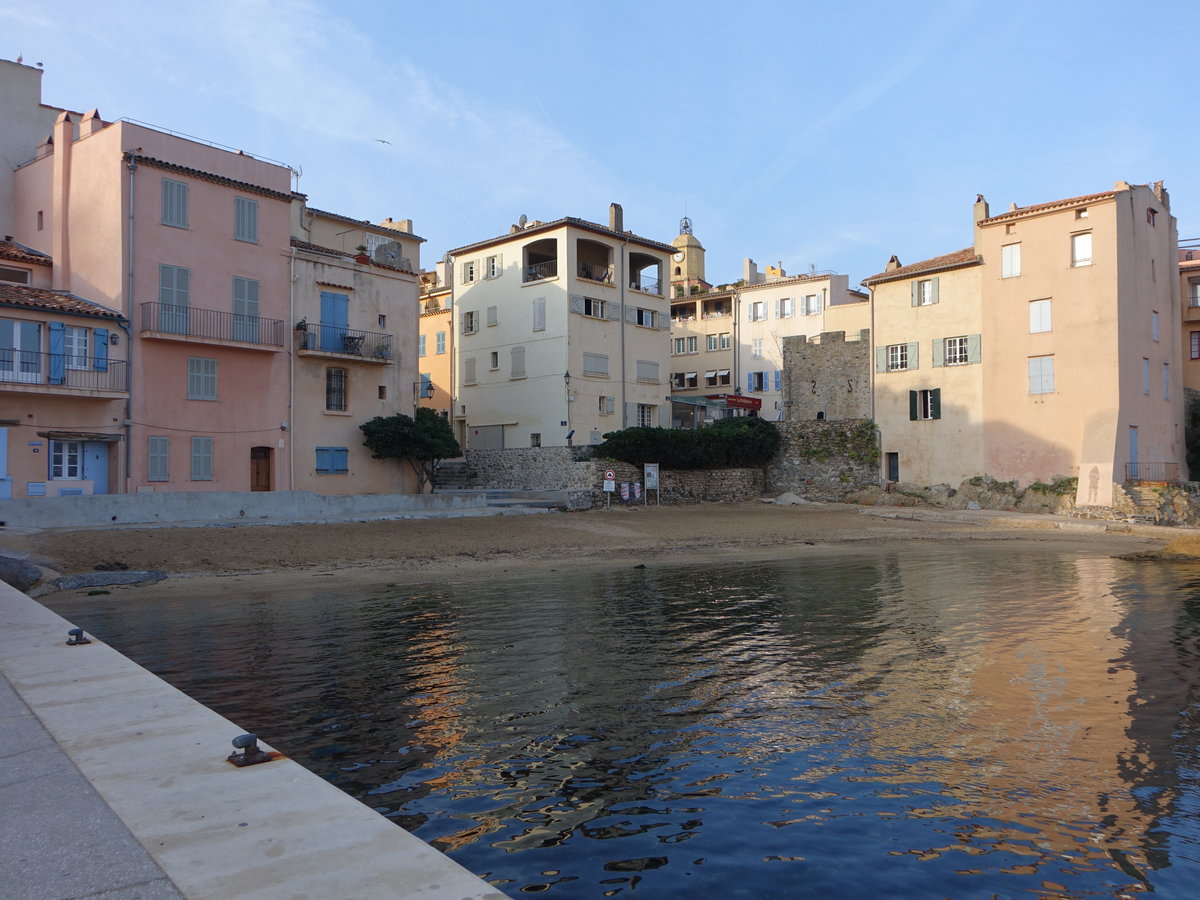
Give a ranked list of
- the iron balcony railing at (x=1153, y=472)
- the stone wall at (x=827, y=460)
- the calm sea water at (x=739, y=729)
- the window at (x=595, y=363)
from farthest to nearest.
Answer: the window at (x=595, y=363)
the stone wall at (x=827, y=460)
the iron balcony railing at (x=1153, y=472)
the calm sea water at (x=739, y=729)

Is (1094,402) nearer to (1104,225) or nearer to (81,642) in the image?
(1104,225)

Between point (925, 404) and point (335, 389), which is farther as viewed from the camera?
point (925, 404)

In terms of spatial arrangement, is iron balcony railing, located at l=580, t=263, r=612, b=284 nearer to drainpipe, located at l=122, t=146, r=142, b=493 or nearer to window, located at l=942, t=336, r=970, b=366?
window, located at l=942, t=336, r=970, b=366

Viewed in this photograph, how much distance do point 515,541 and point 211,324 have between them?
51.4 feet

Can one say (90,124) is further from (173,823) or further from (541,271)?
(173,823)

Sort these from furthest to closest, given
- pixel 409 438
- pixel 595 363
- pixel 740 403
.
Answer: pixel 740 403, pixel 595 363, pixel 409 438

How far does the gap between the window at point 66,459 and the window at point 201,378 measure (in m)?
4.42

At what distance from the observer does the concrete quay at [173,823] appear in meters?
3.80

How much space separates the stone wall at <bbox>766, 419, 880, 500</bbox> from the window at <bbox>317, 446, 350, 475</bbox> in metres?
24.2

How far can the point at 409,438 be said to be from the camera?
40.5 metres

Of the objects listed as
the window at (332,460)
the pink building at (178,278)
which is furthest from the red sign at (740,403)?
the pink building at (178,278)

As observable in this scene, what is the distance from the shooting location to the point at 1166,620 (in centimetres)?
1647

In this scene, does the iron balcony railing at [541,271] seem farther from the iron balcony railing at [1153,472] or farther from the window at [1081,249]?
the iron balcony railing at [1153,472]

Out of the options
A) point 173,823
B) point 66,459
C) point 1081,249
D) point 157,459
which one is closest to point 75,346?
point 66,459
